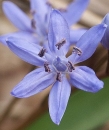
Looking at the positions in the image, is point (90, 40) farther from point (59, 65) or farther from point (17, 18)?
point (17, 18)

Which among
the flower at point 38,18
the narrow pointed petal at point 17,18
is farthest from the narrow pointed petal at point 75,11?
the narrow pointed petal at point 17,18

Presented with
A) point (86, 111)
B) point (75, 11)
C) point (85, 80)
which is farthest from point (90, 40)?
point (75, 11)

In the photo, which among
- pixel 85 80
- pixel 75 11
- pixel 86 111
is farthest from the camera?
pixel 75 11

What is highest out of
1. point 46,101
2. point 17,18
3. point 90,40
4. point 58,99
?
point 90,40

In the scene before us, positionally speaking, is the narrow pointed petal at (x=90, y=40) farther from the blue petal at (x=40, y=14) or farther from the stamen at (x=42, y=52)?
the blue petal at (x=40, y=14)

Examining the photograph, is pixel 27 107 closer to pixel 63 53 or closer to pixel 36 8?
pixel 36 8

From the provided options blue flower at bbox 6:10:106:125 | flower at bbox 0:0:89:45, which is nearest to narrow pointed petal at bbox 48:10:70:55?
blue flower at bbox 6:10:106:125
